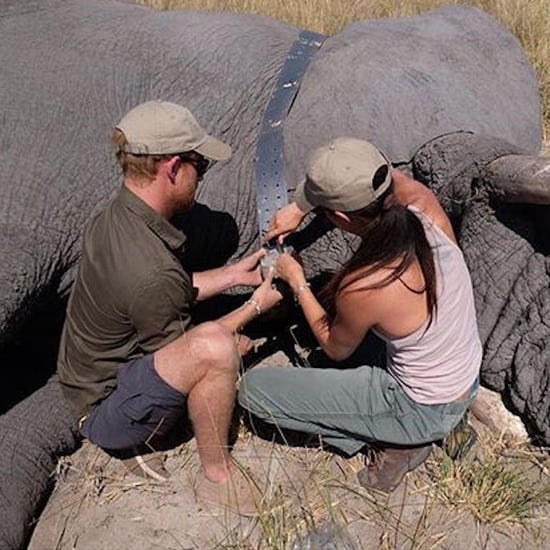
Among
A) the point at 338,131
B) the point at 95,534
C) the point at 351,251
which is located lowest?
the point at 95,534

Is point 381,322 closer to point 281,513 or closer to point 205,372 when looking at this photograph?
point 205,372

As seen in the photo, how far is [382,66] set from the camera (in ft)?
13.7

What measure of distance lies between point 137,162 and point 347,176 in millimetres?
772

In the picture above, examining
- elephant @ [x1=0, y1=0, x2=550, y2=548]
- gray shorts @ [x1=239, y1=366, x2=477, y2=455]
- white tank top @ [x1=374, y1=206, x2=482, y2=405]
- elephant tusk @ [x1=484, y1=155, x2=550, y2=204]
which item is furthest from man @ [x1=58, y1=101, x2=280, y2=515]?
elephant tusk @ [x1=484, y1=155, x2=550, y2=204]

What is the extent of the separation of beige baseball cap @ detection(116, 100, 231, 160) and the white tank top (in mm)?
785

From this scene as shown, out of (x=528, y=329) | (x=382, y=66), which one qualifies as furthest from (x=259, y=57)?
(x=528, y=329)

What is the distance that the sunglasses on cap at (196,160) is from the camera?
134 inches

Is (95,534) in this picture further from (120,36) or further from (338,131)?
(120,36)

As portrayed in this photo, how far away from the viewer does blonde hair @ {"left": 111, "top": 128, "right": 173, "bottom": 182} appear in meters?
3.36

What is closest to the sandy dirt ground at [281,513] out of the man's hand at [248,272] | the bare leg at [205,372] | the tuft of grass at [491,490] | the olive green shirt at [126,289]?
the tuft of grass at [491,490]

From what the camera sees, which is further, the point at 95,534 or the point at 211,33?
the point at 211,33

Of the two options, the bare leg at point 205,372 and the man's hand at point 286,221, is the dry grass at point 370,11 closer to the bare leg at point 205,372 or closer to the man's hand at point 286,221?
the man's hand at point 286,221

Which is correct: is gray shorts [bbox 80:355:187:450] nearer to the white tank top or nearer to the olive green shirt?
the olive green shirt

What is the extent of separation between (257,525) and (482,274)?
4.41 ft
